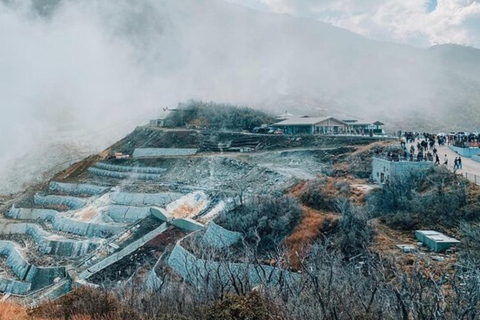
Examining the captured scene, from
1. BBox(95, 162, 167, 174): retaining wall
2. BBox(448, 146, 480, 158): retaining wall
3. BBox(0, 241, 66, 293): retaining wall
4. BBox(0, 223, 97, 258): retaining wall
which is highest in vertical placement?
BBox(448, 146, 480, 158): retaining wall

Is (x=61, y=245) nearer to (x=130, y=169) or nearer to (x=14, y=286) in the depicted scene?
(x=14, y=286)

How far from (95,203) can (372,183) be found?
2570 centimetres

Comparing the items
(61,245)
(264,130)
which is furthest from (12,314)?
(264,130)

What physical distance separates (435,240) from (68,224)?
3070cm

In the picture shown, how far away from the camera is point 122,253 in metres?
30.8

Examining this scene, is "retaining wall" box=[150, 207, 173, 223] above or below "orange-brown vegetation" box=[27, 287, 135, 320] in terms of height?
below

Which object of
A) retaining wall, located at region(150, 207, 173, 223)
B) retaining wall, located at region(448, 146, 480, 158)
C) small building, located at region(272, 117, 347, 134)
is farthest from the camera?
small building, located at region(272, 117, 347, 134)

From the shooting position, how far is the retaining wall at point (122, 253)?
94.4 ft

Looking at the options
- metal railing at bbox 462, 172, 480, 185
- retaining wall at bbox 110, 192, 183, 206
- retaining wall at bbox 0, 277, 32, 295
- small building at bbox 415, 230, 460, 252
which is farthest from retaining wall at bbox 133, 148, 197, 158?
small building at bbox 415, 230, 460, 252

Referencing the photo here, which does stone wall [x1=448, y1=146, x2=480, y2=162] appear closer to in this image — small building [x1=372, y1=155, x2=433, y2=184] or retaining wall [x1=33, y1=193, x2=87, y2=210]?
small building [x1=372, y1=155, x2=433, y2=184]

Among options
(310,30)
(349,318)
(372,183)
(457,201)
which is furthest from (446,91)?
(349,318)

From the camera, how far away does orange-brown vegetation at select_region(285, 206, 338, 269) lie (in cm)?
2163

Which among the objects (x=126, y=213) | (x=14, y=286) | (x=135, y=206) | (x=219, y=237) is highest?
(x=219, y=237)

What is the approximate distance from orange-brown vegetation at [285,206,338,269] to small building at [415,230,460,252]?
4516 mm
